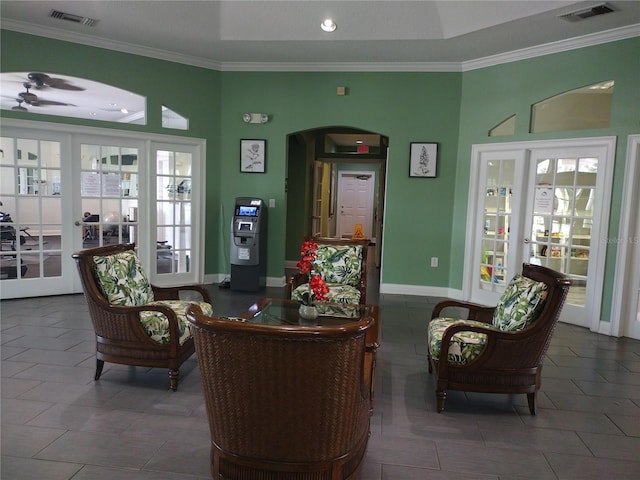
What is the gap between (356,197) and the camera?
12352 millimetres

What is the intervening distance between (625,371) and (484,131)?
306 centimetres

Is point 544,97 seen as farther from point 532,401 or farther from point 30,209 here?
point 30,209

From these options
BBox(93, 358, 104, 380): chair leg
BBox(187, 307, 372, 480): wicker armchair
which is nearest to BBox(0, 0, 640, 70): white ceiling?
BBox(93, 358, 104, 380): chair leg

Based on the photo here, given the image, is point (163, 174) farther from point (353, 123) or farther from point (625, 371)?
point (625, 371)

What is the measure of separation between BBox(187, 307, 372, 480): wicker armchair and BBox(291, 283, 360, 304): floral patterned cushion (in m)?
1.96

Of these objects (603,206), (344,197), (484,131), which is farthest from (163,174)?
(344,197)

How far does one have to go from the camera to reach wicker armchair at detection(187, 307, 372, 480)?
1.66 meters

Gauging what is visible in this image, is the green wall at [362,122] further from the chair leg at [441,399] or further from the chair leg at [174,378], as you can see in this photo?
the chair leg at [174,378]

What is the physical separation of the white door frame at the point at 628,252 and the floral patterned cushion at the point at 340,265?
2.54m

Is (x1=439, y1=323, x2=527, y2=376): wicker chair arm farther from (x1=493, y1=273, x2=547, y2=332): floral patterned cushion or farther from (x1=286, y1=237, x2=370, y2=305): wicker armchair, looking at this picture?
(x1=286, y1=237, x2=370, y2=305): wicker armchair

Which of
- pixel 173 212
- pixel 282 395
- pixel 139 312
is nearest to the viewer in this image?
pixel 282 395

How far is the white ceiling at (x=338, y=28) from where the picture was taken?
4.29 metres

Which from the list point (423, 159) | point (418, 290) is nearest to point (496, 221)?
point (423, 159)

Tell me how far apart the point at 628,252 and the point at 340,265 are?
110 inches
